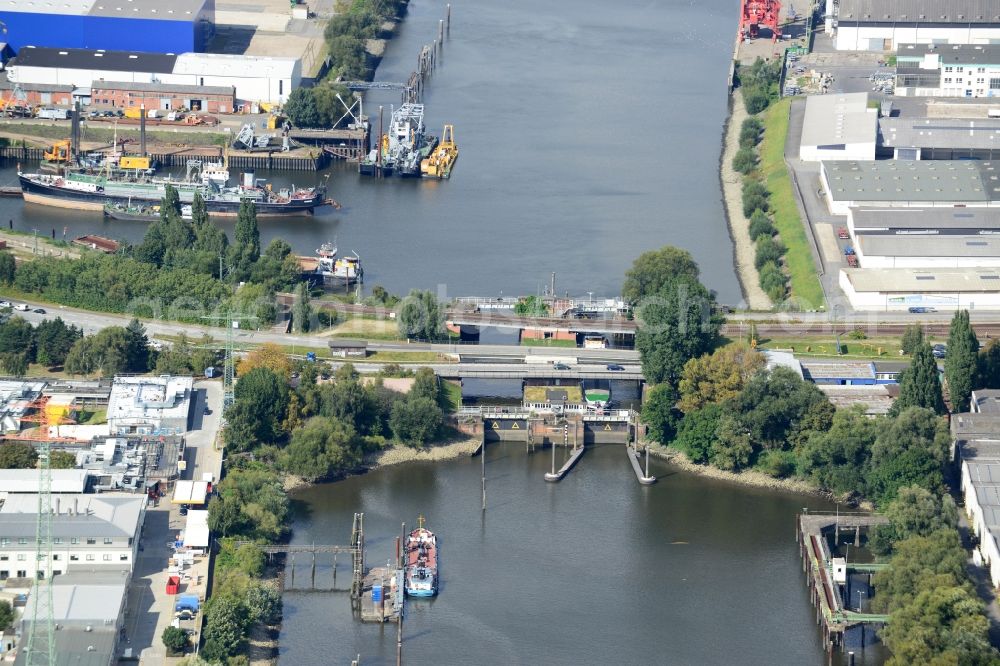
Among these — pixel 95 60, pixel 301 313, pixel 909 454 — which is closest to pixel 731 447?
pixel 909 454

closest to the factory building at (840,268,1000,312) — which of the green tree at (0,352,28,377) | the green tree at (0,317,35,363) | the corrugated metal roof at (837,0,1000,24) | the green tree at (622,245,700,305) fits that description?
the green tree at (622,245,700,305)

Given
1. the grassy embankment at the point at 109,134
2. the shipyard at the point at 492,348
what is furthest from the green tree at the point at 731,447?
the grassy embankment at the point at 109,134

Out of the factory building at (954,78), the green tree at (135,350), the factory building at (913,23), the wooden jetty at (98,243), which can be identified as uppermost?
the factory building at (913,23)

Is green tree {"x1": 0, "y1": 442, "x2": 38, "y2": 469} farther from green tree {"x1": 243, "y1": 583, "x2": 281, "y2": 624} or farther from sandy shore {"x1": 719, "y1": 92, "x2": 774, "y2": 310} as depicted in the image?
sandy shore {"x1": 719, "y1": 92, "x2": 774, "y2": 310}

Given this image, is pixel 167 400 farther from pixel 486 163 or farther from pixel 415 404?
pixel 486 163

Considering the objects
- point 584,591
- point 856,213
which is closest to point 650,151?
point 856,213

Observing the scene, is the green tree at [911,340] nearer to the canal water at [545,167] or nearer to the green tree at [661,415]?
the canal water at [545,167]
